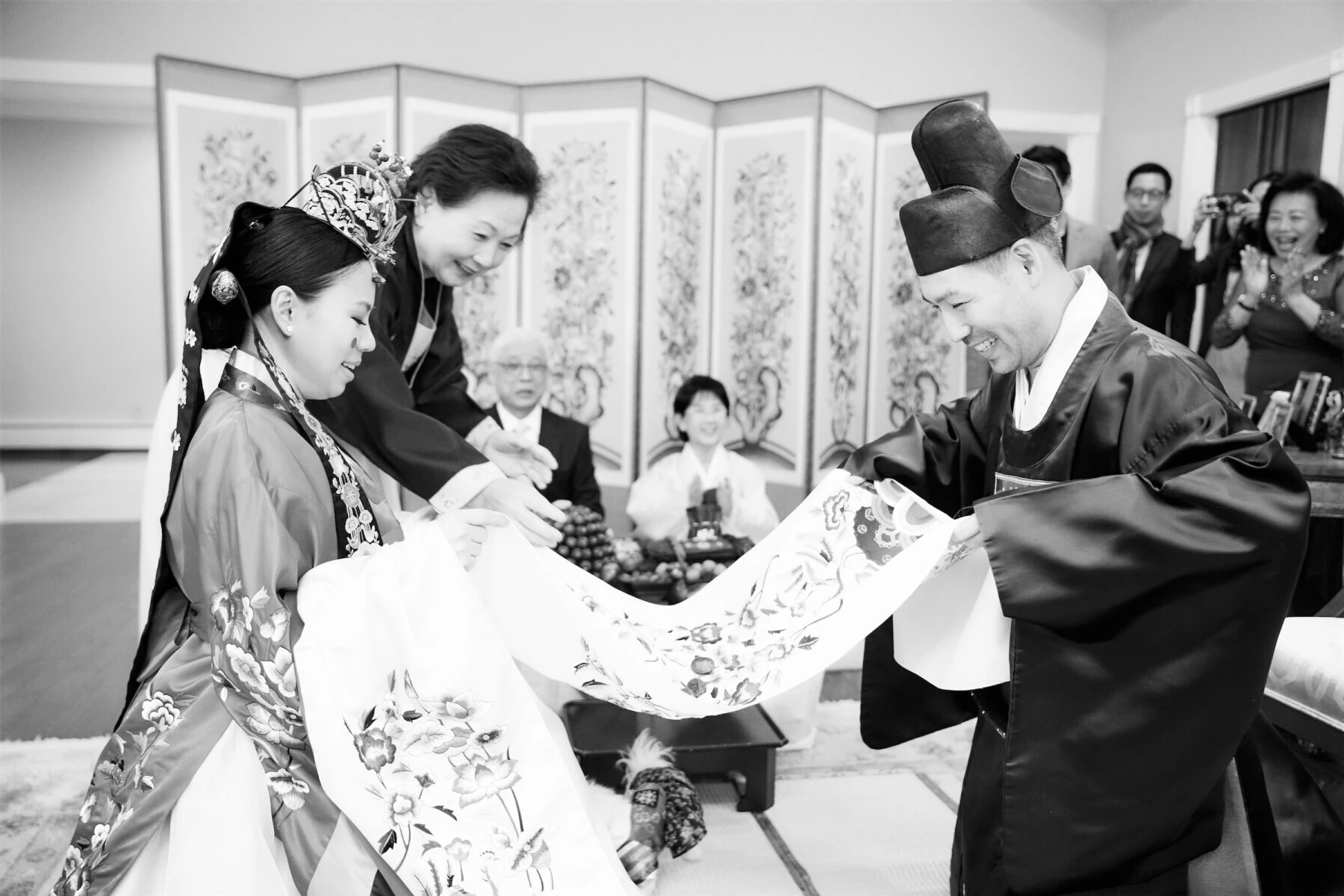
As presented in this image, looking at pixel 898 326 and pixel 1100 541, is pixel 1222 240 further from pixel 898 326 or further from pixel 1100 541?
pixel 1100 541

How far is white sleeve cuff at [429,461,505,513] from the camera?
213 cm

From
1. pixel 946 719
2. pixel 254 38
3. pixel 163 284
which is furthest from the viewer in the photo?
pixel 254 38

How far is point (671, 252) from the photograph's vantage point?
4.86 m

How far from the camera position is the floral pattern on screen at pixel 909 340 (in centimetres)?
519

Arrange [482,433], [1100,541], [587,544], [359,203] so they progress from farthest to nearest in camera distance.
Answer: [587,544], [482,433], [359,203], [1100,541]

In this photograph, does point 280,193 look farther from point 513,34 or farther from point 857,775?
point 857,775

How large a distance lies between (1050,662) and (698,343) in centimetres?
358

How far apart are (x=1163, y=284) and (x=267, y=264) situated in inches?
171

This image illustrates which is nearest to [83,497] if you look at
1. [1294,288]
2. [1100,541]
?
[1294,288]

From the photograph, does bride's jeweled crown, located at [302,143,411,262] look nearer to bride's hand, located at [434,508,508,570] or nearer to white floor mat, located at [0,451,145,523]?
bride's hand, located at [434,508,508,570]

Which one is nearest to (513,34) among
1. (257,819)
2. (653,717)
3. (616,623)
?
(653,717)

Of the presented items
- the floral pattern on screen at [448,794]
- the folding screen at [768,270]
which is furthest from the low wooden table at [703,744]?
the folding screen at [768,270]

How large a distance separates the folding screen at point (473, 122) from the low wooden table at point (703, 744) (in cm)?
207

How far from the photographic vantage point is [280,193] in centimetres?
471
